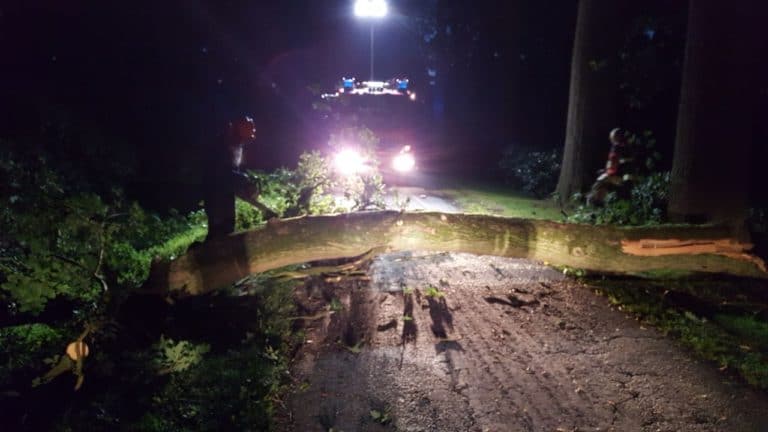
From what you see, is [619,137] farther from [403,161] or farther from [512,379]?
[512,379]

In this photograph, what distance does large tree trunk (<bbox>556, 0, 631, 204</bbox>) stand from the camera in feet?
33.2

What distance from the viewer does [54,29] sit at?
29.6 ft

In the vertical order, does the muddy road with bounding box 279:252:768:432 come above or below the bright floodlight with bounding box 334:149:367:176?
below

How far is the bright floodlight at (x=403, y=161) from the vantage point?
1353 centimetres

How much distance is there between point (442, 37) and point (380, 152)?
13.4 metres

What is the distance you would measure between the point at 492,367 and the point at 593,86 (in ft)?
25.4

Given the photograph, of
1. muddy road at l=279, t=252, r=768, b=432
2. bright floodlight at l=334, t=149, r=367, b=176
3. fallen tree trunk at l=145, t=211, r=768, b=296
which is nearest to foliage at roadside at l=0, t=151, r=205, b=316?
fallen tree trunk at l=145, t=211, r=768, b=296

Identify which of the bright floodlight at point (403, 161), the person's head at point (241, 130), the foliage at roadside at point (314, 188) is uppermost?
the person's head at point (241, 130)

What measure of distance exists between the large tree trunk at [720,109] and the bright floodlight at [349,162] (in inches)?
173

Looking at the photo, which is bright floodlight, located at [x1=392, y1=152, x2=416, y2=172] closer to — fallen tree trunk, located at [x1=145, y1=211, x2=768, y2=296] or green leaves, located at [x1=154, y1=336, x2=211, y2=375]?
fallen tree trunk, located at [x1=145, y1=211, x2=768, y2=296]

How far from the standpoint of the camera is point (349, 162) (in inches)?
292

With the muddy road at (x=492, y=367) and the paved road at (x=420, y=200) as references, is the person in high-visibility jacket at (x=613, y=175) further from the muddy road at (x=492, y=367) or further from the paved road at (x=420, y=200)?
the muddy road at (x=492, y=367)

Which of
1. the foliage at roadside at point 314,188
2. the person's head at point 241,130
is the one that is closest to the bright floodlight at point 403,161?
the foliage at roadside at point 314,188

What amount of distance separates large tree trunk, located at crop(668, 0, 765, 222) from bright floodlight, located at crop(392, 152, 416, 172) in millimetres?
7237
